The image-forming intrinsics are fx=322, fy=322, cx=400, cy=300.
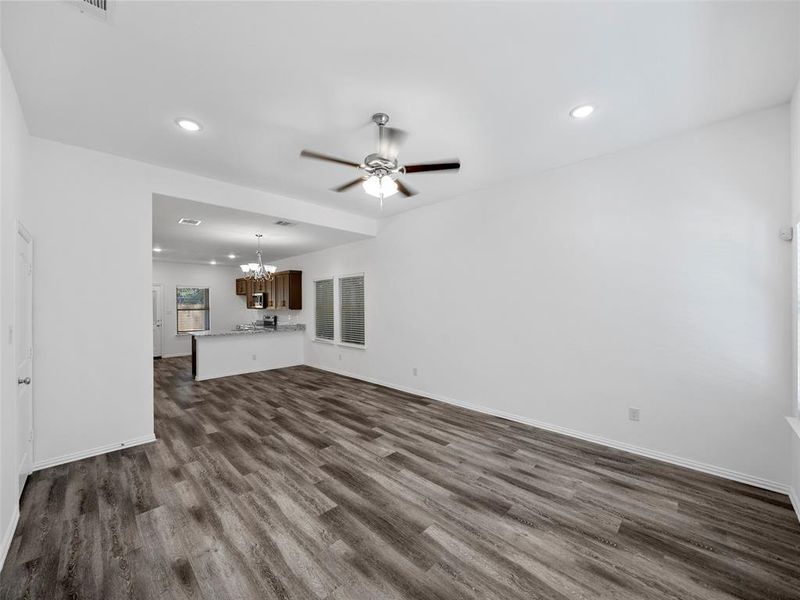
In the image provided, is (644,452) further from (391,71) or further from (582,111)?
(391,71)

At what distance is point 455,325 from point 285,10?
384cm

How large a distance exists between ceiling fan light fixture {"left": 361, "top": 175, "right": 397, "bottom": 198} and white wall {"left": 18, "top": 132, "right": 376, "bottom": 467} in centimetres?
247

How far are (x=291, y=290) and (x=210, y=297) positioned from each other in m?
3.35

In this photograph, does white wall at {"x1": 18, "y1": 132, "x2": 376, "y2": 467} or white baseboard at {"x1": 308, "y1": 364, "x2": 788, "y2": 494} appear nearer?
white baseboard at {"x1": 308, "y1": 364, "x2": 788, "y2": 494}

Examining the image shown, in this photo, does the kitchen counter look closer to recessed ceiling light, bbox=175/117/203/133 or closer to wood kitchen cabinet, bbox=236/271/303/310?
wood kitchen cabinet, bbox=236/271/303/310

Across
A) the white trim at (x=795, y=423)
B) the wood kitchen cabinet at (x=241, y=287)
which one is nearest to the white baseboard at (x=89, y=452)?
the white trim at (x=795, y=423)

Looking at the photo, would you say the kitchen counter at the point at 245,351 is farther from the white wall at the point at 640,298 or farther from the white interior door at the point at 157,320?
the white wall at the point at 640,298

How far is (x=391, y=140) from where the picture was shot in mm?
2887

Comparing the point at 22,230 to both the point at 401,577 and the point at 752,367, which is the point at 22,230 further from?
the point at 752,367

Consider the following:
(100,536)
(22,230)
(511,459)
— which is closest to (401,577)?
(511,459)

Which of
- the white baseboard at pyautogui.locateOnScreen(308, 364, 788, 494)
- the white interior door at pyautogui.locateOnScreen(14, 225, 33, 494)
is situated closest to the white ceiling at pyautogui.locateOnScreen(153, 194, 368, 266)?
the white interior door at pyautogui.locateOnScreen(14, 225, 33, 494)

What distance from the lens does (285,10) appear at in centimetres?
170

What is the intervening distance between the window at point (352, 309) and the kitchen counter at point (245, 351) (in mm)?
1613

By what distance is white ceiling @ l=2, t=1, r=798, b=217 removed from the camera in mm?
1748
